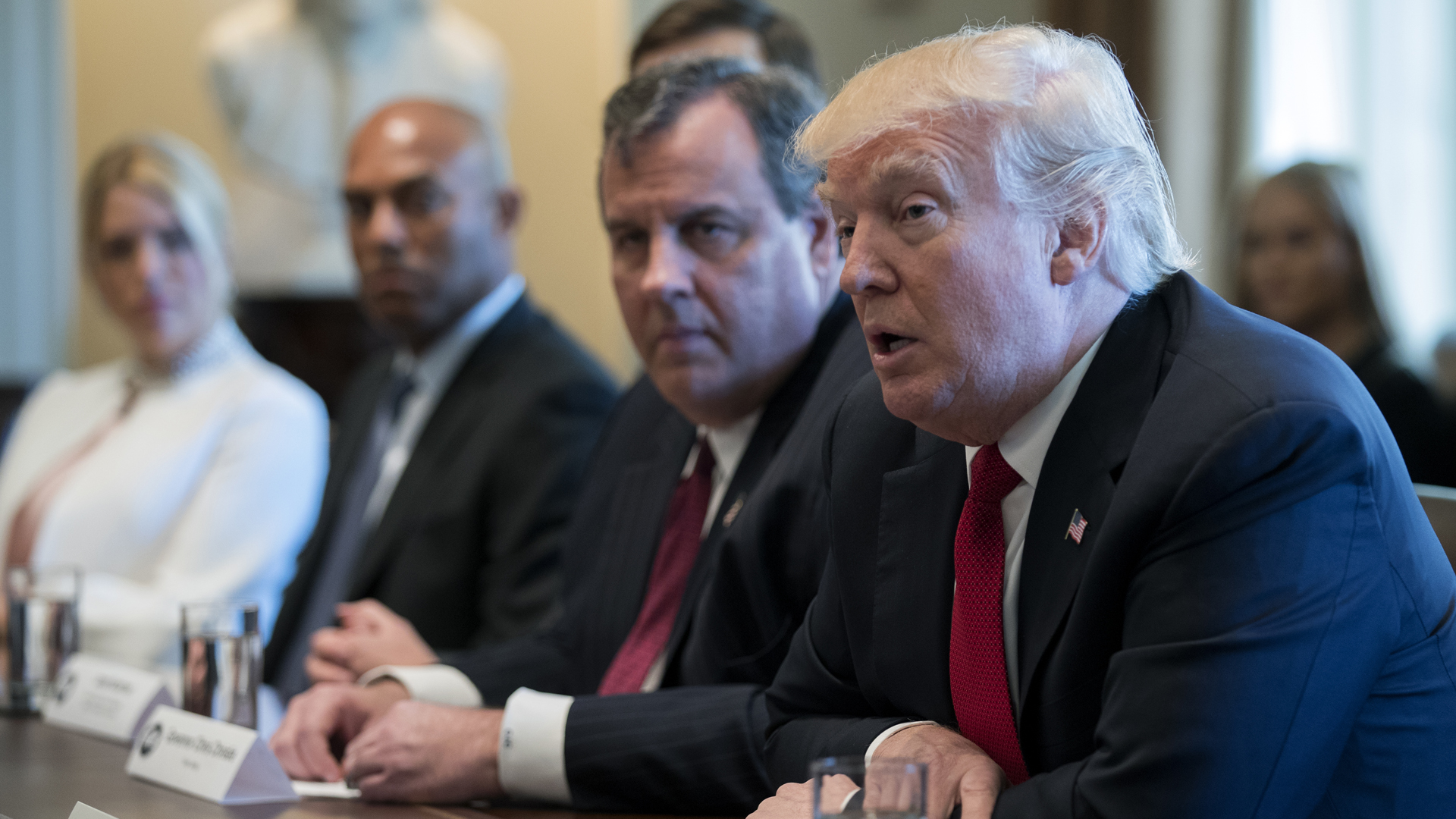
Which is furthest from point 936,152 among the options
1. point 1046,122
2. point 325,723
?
point 325,723

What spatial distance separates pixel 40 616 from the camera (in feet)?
7.04

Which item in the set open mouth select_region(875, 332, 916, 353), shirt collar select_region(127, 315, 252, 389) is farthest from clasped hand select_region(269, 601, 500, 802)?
shirt collar select_region(127, 315, 252, 389)

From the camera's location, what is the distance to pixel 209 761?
1.52 m

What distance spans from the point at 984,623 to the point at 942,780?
0.14 m

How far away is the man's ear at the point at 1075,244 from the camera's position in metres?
1.16

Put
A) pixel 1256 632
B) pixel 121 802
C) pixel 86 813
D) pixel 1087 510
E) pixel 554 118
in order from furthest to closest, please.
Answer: pixel 554 118
pixel 121 802
pixel 86 813
pixel 1087 510
pixel 1256 632

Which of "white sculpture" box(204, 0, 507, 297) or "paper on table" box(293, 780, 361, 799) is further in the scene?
"white sculpture" box(204, 0, 507, 297)

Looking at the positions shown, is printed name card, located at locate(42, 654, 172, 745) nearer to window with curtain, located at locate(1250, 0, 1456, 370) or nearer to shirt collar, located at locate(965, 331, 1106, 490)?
shirt collar, located at locate(965, 331, 1106, 490)

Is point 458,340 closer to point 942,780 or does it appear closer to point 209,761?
point 209,761

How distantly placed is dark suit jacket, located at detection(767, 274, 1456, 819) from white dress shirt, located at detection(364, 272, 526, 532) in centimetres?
174

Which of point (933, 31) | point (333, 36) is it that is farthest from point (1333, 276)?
point (333, 36)

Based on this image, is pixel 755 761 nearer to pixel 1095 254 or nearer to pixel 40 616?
pixel 1095 254

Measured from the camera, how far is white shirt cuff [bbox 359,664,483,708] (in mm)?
1934

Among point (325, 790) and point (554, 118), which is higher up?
point (554, 118)
